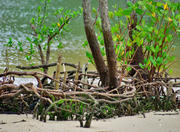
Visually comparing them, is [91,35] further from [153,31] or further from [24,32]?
[24,32]

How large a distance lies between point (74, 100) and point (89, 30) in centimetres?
100

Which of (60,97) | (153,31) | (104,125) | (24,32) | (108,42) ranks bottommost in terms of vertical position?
(104,125)

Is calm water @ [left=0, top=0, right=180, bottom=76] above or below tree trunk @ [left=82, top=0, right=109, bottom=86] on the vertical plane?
above

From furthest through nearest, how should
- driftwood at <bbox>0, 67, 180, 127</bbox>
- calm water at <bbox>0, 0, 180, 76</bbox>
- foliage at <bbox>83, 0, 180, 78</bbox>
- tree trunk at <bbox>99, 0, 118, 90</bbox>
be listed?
calm water at <bbox>0, 0, 180, 76</bbox> < foliage at <bbox>83, 0, 180, 78</bbox> < tree trunk at <bbox>99, 0, 118, 90</bbox> < driftwood at <bbox>0, 67, 180, 127</bbox>

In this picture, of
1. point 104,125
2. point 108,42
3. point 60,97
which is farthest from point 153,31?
point 104,125

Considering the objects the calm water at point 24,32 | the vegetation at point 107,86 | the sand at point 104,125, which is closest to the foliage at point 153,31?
the vegetation at point 107,86

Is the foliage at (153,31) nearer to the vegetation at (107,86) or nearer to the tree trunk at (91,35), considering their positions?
the vegetation at (107,86)

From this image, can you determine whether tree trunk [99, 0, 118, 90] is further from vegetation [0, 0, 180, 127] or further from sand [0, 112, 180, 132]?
sand [0, 112, 180, 132]

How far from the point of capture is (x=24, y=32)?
1284cm

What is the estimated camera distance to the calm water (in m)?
9.59

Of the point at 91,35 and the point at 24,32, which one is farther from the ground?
the point at 24,32

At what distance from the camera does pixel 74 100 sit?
291 centimetres

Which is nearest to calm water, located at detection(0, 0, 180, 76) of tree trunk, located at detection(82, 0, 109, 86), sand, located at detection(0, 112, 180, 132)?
tree trunk, located at detection(82, 0, 109, 86)

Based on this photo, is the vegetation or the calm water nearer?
the vegetation
